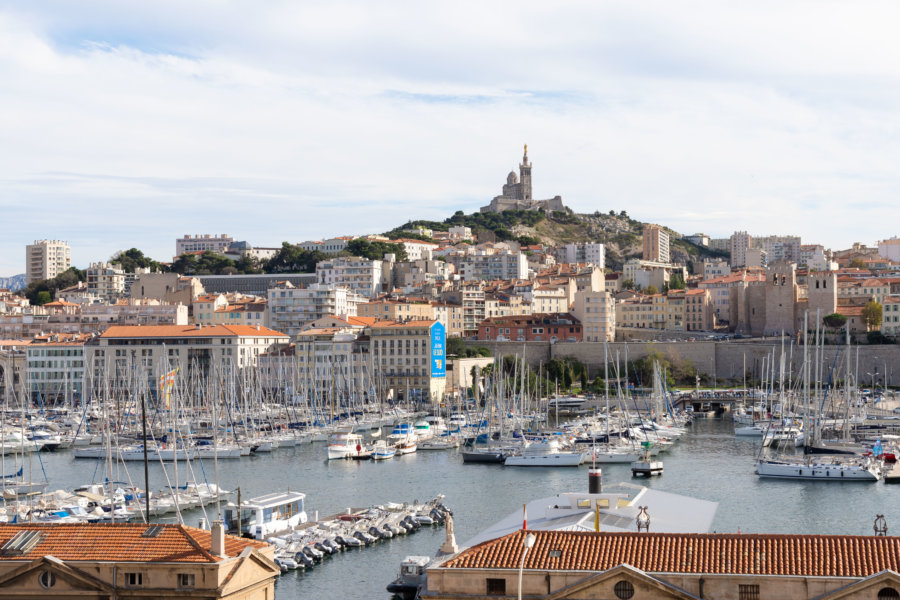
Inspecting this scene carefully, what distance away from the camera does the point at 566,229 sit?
13362 centimetres

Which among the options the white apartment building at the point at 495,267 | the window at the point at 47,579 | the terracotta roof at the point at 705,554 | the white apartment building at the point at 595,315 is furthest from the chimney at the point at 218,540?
the white apartment building at the point at 495,267

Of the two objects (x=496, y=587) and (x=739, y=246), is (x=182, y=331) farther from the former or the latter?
(x=739, y=246)

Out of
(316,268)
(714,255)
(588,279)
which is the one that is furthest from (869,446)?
(714,255)

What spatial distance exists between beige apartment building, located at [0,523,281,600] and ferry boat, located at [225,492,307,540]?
38.9 ft

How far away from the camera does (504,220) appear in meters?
133

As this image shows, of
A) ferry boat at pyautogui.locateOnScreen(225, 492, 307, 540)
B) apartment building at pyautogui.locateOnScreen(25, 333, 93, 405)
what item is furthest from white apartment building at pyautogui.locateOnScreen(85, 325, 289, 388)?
ferry boat at pyautogui.locateOnScreen(225, 492, 307, 540)

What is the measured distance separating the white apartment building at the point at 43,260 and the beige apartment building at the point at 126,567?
129611mm

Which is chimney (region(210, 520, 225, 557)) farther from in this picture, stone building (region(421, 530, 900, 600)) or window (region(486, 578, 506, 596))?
window (region(486, 578, 506, 596))

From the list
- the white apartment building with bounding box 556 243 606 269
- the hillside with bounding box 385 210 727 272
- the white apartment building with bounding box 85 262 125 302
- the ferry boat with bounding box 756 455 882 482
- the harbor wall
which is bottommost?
the ferry boat with bounding box 756 455 882 482

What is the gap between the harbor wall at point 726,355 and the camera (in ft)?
219

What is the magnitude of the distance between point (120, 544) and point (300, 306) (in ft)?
218

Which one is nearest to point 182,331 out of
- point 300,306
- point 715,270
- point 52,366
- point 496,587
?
point 52,366

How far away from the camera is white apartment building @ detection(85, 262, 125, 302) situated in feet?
343

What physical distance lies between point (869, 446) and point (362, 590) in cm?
2517
